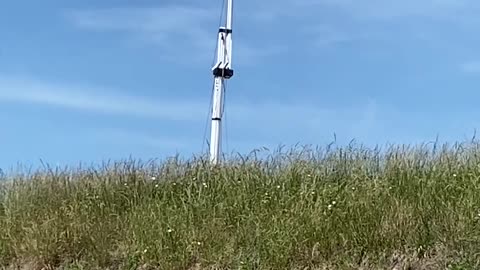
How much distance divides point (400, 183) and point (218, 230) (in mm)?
1795

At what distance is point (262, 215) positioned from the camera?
7.85 m

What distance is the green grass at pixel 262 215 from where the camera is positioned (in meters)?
7.09

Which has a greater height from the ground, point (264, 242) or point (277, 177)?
point (277, 177)

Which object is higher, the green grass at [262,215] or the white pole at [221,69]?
the white pole at [221,69]

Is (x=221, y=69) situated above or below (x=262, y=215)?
above

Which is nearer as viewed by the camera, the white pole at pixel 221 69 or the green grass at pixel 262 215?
the green grass at pixel 262 215

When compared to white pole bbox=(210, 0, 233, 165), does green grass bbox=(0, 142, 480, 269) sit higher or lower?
lower

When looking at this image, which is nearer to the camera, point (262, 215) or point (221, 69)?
point (262, 215)

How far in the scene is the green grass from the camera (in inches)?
279

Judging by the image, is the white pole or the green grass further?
the white pole

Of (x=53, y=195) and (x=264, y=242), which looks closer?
(x=264, y=242)

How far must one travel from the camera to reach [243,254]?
24.4ft

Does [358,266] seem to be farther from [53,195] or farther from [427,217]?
[53,195]

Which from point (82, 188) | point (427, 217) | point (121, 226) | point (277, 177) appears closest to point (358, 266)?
point (427, 217)
